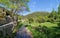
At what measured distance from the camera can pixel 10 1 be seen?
21766 millimetres

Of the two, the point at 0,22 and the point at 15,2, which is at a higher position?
the point at 15,2

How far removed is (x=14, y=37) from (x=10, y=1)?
39.3 feet

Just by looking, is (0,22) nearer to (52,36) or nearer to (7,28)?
(7,28)

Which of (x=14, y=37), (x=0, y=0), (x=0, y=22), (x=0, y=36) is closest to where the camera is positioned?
(x=0, y=36)

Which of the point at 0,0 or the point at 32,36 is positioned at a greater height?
the point at 0,0

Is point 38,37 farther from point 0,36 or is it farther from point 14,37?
point 0,36

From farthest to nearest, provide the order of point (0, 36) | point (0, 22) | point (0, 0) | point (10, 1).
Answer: point (10, 1) < point (0, 0) < point (0, 22) < point (0, 36)

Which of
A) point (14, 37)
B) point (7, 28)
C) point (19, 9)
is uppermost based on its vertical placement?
point (19, 9)

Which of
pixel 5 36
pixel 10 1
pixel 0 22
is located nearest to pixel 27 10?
pixel 10 1

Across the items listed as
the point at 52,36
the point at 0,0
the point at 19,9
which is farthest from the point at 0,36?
the point at 19,9

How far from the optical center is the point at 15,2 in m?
22.2

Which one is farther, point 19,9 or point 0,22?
point 19,9

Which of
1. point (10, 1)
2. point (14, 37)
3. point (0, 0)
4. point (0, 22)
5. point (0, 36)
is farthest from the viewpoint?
point (10, 1)

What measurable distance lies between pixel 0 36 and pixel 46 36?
11.3 ft
